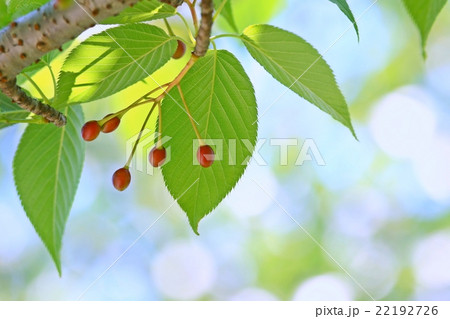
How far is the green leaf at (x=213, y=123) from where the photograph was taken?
0.35 meters

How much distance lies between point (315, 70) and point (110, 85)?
126 mm

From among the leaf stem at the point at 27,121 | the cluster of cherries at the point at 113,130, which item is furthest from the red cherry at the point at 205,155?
the leaf stem at the point at 27,121

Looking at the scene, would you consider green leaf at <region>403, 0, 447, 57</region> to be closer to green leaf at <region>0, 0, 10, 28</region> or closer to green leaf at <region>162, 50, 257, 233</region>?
green leaf at <region>162, 50, 257, 233</region>

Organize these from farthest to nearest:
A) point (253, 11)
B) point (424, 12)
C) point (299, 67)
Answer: point (253, 11) → point (299, 67) → point (424, 12)

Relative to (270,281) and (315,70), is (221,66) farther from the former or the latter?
(270,281)

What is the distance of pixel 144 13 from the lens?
309mm

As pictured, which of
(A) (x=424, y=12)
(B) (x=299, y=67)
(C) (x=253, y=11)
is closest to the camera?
(A) (x=424, y=12)

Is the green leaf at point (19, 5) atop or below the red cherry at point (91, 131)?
atop

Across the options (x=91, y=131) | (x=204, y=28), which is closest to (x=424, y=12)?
(x=204, y=28)

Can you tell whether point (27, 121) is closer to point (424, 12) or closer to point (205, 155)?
→ point (205, 155)

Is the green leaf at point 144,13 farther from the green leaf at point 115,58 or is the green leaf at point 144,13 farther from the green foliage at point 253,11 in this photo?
the green foliage at point 253,11

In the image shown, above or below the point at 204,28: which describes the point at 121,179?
below

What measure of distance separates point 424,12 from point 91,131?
0.70ft

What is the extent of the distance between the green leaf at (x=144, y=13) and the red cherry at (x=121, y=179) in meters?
0.11
